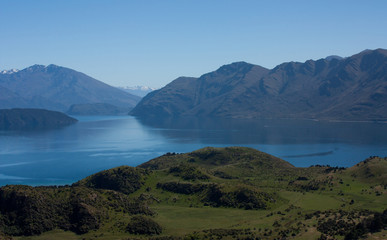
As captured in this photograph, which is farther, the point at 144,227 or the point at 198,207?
the point at 198,207

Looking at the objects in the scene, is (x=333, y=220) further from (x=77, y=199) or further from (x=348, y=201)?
(x=77, y=199)

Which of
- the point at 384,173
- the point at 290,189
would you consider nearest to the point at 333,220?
the point at 290,189

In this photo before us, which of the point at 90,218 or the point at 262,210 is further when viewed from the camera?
the point at 262,210

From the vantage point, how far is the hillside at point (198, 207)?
241 ft

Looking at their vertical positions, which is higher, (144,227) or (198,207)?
(144,227)

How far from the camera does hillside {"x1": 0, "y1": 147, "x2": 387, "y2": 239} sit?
7356 centimetres

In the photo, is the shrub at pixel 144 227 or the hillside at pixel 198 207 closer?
the hillside at pixel 198 207

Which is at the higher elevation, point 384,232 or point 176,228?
point 384,232

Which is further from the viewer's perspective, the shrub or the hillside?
the shrub

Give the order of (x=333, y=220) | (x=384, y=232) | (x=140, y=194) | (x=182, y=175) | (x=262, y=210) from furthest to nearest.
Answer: (x=182, y=175)
(x=140, y=194)
(x=262, y=210)
(x=333, y=220)
(x=384, y=232)

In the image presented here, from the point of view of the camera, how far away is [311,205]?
9488cm

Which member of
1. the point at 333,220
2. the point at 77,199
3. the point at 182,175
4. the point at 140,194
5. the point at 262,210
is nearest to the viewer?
the point at 333,220

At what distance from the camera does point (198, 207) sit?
322 feet

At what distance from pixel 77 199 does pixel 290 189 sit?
61.1 meters
